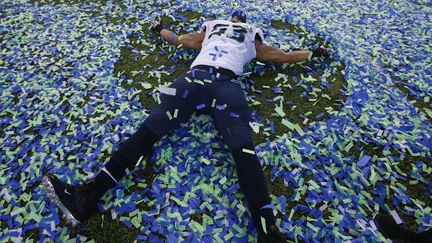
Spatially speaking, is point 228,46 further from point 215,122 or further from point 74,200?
A: point 74,200

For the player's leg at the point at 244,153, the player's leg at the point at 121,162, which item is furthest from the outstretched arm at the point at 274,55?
the player's leg at the point at 121,162

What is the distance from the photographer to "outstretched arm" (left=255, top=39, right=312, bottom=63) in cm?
520

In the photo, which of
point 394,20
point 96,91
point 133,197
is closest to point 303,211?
point 133,197

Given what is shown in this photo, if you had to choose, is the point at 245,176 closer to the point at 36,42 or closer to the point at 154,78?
the point at 154,78

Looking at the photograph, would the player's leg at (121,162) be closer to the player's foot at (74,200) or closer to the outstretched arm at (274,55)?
the player's foot at (74,200)

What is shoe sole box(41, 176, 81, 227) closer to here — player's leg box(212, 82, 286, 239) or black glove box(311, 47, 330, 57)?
player's leg box(212, 82, 286, 239)

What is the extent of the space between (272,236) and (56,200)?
272 cm

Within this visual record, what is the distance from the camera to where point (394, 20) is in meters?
6.78

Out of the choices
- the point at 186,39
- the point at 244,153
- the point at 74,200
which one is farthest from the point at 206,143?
the point at 186,39

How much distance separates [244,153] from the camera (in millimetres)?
3408

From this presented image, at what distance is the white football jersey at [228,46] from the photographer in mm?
4406

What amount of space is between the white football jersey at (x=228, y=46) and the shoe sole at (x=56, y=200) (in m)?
2.72

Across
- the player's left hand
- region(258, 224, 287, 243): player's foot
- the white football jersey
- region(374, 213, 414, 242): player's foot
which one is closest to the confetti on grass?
region(374, 213, 414, 242): player's foot

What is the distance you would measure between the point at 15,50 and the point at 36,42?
468 millimetres
